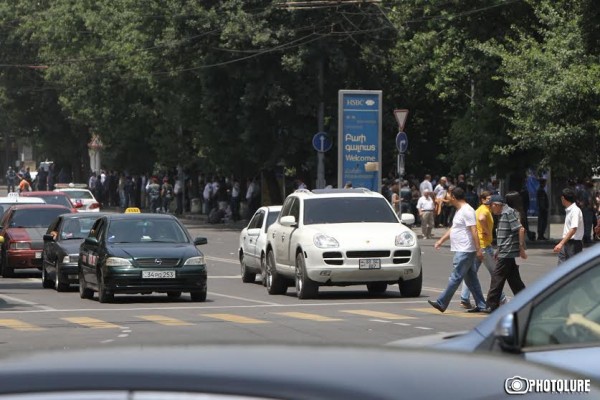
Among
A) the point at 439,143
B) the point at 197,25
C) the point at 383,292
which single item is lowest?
the point at 383,292

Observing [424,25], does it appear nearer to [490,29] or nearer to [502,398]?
[490,29]

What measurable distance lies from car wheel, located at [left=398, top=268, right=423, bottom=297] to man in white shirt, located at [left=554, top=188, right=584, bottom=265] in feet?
9.26

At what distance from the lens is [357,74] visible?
172 feet

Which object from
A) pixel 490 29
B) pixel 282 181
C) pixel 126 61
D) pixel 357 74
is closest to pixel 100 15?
pixel 126 61

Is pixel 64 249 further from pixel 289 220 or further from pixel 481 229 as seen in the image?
pixel 481 229

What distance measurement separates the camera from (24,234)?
30703 mm

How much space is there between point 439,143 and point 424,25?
978cm

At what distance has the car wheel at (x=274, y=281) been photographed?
82.0 feet

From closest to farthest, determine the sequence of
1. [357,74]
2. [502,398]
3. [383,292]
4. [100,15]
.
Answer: [502,398]
[383,292]
[357,74]
[100,15]

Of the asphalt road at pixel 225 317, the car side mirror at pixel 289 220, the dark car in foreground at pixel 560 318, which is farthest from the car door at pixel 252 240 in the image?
the dark car in foreground at pixel 560 318

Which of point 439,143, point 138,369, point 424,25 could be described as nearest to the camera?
point 138,369

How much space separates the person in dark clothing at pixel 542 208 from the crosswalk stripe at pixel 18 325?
2437 centimetres

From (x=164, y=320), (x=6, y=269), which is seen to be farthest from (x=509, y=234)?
(x=6, y=269)

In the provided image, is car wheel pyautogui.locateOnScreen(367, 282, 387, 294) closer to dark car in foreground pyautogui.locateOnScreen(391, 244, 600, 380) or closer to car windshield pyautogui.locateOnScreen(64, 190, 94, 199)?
dark car in foreground pyautogui.locateOnScreen(391, 244, 600, 380)
